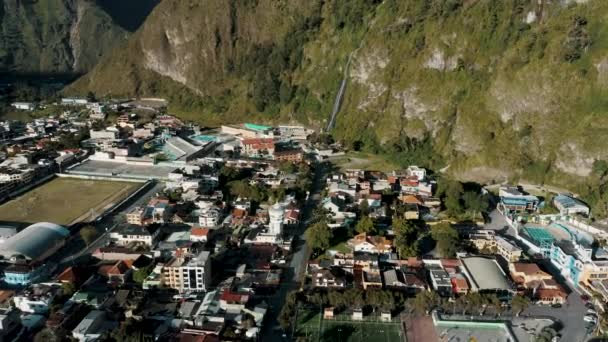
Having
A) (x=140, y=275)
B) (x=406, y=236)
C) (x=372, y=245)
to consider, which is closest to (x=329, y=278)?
(x=372, y=245)

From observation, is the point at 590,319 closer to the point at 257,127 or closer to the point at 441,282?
the point at 441,282

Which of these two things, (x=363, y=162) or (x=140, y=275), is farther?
(x=363, y=162)

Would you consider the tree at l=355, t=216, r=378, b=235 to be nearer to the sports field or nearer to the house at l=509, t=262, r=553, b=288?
the house at l=509, t=262, r=553, b=288

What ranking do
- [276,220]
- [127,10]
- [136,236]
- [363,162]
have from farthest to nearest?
[127,10], [363,162], [276,220], [136,236]

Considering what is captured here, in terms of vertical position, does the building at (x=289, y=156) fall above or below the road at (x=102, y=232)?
above

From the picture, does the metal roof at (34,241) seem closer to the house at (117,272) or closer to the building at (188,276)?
the house at (117,272)

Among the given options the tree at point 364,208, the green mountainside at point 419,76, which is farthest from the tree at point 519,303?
the green mountainside at point 419,76

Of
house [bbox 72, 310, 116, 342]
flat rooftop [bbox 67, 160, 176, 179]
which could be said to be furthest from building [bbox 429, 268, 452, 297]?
flat rooftop [bbox 67, 160, 176, 179]
